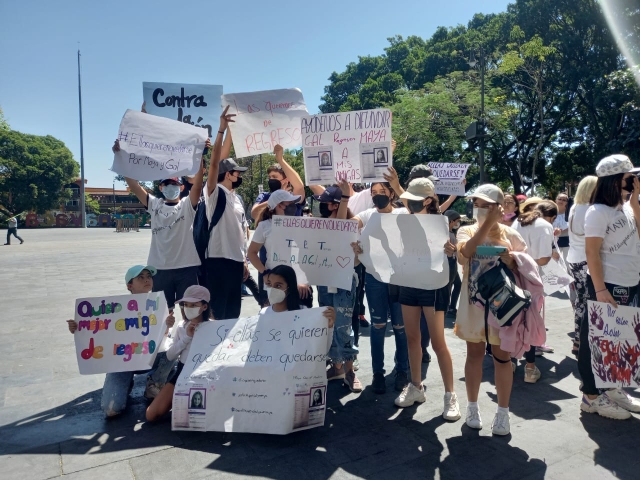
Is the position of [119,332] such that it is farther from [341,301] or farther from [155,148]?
[341,301]

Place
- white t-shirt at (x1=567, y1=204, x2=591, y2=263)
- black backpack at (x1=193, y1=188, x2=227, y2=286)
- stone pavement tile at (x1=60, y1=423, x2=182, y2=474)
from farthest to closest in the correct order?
white t-shirt at (x1=567, y1=204, x2=591, y2=263) → black backpack at (x1=193, y1=188, x2=227, y2=286) → stone pavement tile at (x1=60, y1=423, x2=182, y2=474)

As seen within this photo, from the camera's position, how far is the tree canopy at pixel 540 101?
22422 mm

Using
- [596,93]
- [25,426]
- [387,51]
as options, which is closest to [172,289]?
[25,426]

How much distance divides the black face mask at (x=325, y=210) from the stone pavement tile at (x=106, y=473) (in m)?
2.37

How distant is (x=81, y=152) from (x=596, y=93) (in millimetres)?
50515

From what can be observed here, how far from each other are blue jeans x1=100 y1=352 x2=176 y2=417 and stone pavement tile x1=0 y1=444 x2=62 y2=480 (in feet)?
1.67

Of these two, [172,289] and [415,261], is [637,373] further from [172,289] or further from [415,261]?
[172,289]

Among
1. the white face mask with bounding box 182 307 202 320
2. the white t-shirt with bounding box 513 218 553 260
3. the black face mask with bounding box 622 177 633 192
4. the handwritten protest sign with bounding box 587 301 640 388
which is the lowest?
the handwritten protest sign with bounding box 587 301 640 388

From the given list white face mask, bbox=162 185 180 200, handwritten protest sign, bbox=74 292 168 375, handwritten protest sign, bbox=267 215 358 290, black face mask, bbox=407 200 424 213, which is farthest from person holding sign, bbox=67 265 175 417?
black face mask, bbox=407 200 424 213

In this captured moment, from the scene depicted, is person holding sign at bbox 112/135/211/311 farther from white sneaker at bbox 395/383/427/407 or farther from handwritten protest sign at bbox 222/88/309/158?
white sneaker at bbox 395/383/427/407

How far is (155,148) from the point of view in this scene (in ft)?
14.2

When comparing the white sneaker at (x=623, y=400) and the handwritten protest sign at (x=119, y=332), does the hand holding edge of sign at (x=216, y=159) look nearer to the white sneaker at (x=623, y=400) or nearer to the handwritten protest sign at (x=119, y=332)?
the handwritten protest sign at (x=119, y=332)

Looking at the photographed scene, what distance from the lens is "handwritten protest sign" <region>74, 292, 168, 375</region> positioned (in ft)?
12.9

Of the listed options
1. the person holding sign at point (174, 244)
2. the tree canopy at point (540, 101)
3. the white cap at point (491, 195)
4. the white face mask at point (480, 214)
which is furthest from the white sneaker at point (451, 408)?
the tree canopy at point (540, 101)
